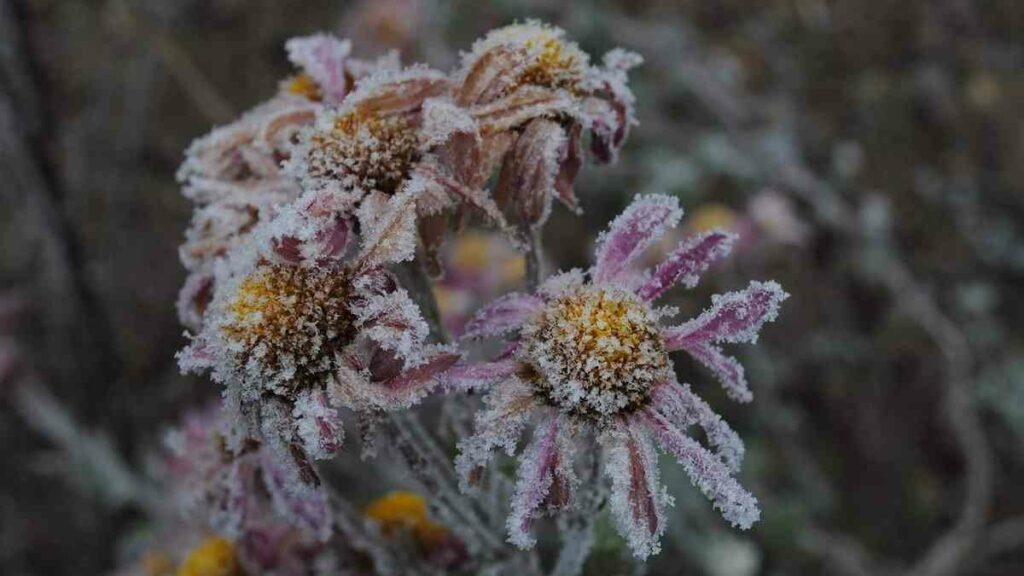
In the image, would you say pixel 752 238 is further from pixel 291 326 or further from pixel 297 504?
pixel 291 326

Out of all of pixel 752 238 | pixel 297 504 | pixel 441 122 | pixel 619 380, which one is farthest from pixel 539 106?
pixel 752 238

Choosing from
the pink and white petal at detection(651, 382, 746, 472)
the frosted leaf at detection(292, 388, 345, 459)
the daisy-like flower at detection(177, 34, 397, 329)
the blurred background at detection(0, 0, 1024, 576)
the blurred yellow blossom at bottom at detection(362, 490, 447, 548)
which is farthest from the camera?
the blurred background at detection(0, 0, 1024, 576)

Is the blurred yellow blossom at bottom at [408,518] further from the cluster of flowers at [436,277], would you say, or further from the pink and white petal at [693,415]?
the pink and white petal at [693,415]

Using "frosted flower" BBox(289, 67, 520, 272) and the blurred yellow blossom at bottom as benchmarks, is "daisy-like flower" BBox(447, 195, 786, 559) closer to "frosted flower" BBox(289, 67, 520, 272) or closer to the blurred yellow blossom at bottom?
"frosted flower" BBox(289, 67, 520, 272)

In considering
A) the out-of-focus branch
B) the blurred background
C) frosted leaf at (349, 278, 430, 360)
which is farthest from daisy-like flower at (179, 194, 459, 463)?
the out-of-focus branch

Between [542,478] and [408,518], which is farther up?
[408,518]

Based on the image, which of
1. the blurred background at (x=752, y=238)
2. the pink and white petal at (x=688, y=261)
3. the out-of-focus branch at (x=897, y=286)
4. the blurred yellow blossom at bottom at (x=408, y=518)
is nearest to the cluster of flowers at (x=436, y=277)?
the pink and white petal at (x=688, y=261)
